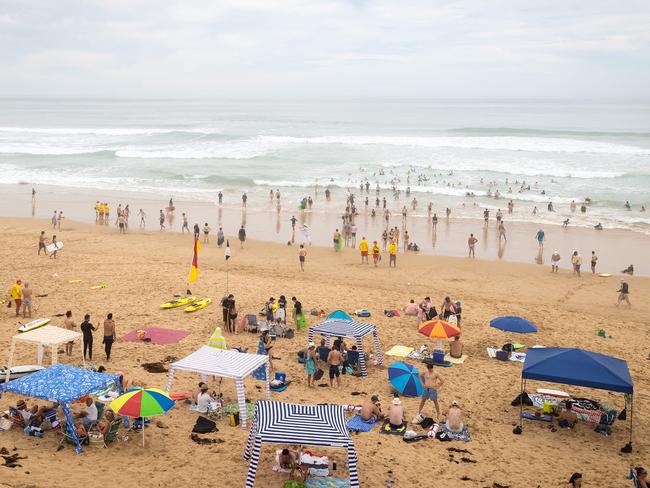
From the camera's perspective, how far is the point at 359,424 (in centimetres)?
1243

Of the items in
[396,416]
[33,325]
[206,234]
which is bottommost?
[396,416]

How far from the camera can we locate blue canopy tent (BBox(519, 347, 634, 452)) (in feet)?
39.8

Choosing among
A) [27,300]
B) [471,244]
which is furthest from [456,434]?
[471,244]

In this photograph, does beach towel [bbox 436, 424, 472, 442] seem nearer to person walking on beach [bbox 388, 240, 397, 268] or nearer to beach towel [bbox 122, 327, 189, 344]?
beach towel [bbox 122, 327, 189, 344]

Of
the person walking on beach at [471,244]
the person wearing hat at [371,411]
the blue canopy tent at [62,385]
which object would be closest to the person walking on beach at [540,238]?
the person walking on beach at [471,244]

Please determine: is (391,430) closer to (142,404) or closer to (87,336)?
(142,404)

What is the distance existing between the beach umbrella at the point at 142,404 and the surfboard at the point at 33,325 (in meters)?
6.59

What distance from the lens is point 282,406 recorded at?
34.6 feet

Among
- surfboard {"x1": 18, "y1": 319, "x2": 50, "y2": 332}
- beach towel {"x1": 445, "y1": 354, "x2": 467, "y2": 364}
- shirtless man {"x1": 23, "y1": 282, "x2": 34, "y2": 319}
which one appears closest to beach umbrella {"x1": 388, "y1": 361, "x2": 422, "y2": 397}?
beach towel {"x1": 445, "y1": 354, "x2": 467, "y2": 364}

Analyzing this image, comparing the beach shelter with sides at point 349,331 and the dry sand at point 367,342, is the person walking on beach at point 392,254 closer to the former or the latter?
the dry sand at point 367,342

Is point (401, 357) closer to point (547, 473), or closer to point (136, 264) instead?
point (547, 473)

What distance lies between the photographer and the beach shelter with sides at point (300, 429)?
9.64 metres

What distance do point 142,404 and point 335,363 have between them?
477 cm

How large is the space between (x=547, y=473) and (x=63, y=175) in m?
48.6
